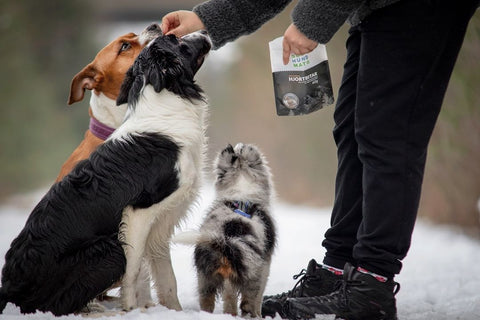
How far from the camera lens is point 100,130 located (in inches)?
131

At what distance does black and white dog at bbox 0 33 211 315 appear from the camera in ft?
7.86

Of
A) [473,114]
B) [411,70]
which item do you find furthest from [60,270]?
[473,114]

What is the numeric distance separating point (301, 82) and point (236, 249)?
873 mm

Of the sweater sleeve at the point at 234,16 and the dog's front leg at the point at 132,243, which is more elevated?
the sweater sleeve at the point at 234,16

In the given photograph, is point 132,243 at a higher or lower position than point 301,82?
lower

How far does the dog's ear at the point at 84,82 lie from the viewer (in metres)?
3.45

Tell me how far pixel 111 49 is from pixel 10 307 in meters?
1.81

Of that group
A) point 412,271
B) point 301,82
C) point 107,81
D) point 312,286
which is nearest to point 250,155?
point 301,82

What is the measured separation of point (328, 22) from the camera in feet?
7.12

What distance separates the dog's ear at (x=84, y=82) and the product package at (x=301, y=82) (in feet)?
4.31

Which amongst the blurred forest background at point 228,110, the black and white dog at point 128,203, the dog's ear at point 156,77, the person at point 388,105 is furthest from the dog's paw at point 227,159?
the blurred forest background at point 228,110

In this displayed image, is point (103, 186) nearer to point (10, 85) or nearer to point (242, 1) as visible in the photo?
point (242, 1)

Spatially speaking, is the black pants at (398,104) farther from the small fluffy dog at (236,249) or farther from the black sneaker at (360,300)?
the small fluffy dog at (236,249)

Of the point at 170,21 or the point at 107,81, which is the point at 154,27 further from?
the point at 170,21
